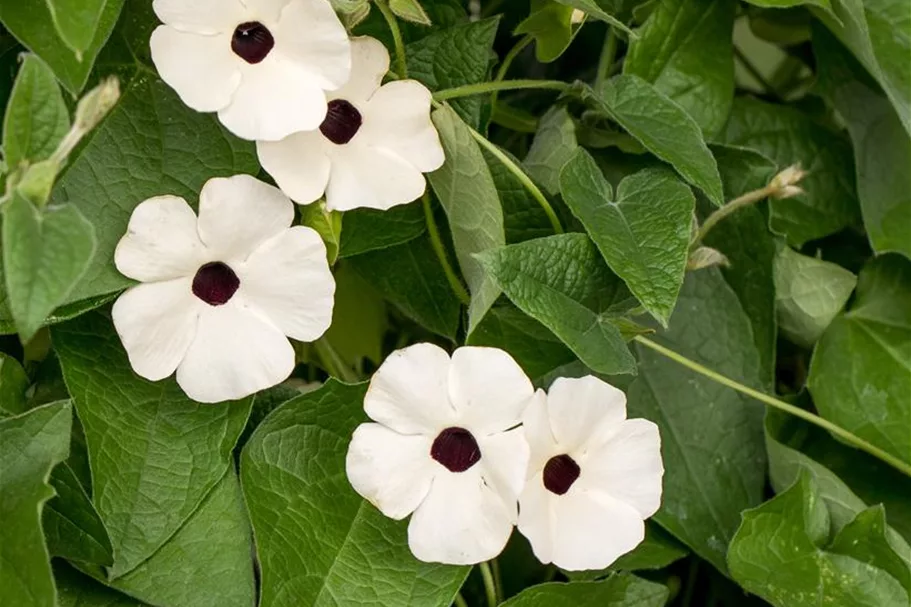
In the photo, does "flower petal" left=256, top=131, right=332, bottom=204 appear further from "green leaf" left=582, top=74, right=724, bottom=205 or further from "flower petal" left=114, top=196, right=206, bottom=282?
"green leaf" left=582, top=74, right=724, bottom=205

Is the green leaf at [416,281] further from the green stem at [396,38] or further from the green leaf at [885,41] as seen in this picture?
the green leaf at [885,41]

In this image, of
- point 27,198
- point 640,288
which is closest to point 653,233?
point 640,288

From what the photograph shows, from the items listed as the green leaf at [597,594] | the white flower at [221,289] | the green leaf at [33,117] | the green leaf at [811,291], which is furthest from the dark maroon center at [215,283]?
the green leaf at [811,291]

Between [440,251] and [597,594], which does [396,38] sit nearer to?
[440,251]

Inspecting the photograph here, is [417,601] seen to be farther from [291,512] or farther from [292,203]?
[292,203]

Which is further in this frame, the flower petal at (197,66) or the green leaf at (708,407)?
the green leaf at (708,407)

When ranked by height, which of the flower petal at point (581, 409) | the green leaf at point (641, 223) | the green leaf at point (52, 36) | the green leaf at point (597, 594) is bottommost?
the green leaf at point (597, 594)

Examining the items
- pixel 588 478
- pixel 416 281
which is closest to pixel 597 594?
pixel 588 478
